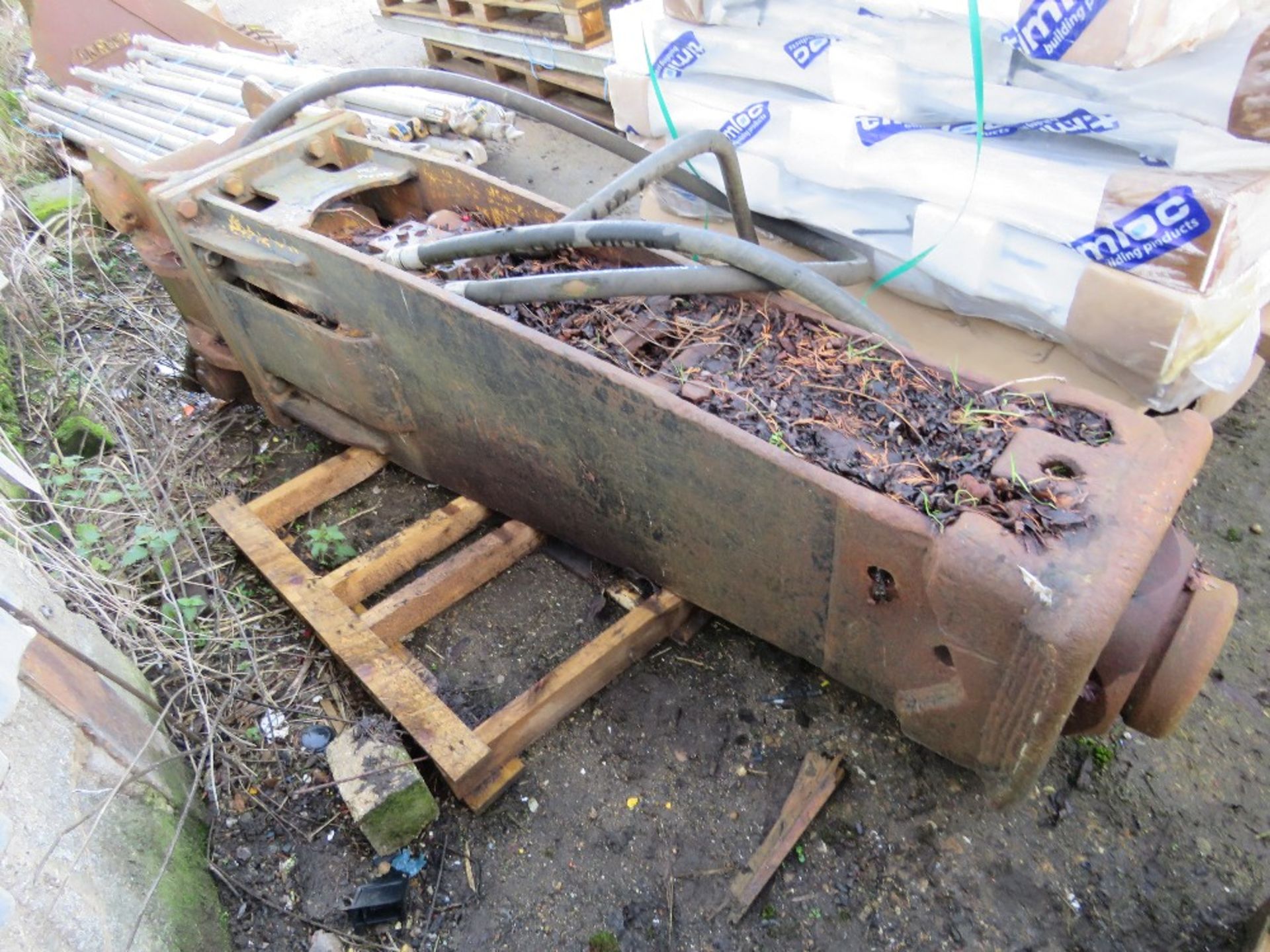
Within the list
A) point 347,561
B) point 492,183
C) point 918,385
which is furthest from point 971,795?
point 492,183

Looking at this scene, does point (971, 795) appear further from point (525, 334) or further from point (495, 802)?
point (525, 334)

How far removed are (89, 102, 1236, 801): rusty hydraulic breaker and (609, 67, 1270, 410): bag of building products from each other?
2.07ft

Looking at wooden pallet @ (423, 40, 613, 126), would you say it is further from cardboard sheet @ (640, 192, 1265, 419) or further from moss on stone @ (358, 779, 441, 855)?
moss on stone @ (358, 779, 441, 855)

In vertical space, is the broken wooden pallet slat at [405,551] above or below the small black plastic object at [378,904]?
above

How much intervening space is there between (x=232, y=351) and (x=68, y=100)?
3704 mm

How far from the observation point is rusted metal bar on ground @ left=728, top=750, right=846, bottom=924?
2.02 m

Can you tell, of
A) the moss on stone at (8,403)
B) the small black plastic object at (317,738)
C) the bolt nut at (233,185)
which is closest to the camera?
the small black plastic object at (317,738)

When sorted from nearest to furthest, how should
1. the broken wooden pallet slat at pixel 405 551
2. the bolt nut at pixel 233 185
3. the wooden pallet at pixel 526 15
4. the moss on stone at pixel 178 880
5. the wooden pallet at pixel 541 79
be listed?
the moss on stone at pixel 178 880 < the broken wooden pallet slat at pixel 405 551 < the bolt nut at pixel 233 185 < the wooden pallet at pixel 526 15 < the wooden pallet at pixel 541 79

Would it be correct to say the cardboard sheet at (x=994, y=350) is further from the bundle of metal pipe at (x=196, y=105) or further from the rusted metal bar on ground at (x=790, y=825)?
the bundle of metal pipe at (x=196, y=105)

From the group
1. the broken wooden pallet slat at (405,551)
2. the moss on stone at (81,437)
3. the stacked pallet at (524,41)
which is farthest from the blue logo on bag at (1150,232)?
the moss on stone at (81,437)

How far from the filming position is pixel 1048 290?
2379 millimetres

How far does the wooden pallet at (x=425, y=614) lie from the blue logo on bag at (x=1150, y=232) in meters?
1.47

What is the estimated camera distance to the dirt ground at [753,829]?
1.97 metres

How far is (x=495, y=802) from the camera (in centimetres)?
223
